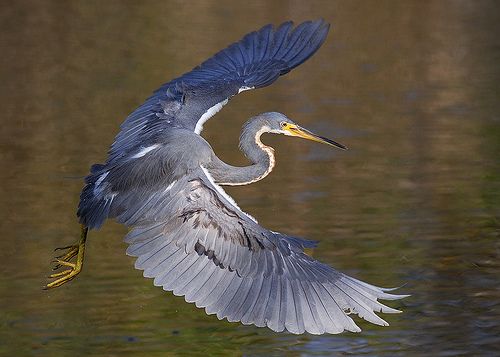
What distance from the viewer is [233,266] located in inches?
265

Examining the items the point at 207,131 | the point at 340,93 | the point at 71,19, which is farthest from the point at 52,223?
the point at 71,19

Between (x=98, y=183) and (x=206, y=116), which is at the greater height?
(x=206, y=116)

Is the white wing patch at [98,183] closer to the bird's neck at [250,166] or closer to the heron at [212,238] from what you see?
the heron at [212,238]

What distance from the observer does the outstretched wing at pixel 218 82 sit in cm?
807

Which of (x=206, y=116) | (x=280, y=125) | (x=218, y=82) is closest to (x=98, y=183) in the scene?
(x=206, y=116)

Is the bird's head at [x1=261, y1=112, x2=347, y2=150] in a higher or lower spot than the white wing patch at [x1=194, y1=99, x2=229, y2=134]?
lower

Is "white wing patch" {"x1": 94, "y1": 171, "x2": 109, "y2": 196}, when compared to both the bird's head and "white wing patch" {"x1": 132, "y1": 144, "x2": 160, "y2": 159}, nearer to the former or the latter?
"white wing patch" {"x1": 132, "y1": 144, "x2": 160, "y2": 159}

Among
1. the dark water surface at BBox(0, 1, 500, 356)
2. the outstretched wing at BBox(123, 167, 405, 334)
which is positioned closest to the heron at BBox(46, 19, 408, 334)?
the outstretched wing at BBox(123, 167, 405, 334)

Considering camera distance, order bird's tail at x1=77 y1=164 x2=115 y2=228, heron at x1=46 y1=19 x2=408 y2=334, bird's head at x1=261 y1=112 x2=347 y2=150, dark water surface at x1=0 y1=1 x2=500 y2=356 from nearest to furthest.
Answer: heron at x1=46 y1=19 x2=408 y2=334, bird's tail at x1=77 y1=164 x2=115 y2=228, bird's head at x1=261 y1=112 x2=347 y2=150, dark water surface at x1=0 y1=1 x2=500 y2=356

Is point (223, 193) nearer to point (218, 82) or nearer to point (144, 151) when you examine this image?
point (144, 151)

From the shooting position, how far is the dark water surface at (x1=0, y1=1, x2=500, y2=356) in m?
8.62

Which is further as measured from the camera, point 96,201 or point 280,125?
point 280,125

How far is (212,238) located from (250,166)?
3.63 ft

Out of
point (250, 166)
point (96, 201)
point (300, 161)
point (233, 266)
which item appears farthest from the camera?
point (300, 161)
